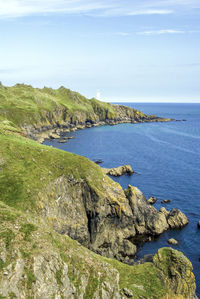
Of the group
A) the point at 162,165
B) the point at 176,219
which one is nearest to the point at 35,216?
the point at 176,219

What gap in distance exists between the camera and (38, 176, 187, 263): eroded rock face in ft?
149

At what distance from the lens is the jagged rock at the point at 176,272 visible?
113 ft

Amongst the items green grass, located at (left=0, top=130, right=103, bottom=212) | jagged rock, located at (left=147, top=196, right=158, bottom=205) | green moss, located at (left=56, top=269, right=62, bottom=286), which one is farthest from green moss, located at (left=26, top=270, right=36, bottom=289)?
jagged rock, located at (left=147, top=196, right=158, bottom=205)

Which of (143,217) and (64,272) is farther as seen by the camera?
(143,217)

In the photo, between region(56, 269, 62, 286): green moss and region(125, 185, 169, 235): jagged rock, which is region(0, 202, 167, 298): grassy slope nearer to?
region(56, 269, 62, 286): green moss

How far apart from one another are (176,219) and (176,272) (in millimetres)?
26459

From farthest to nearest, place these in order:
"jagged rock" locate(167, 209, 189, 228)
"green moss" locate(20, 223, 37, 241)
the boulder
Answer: "jagged rock" locate(167, 209, 189, 228), the boulder, "green moss" locate(20, 223, 37, 241)

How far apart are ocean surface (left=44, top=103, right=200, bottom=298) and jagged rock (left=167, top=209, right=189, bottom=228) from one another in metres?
1.46

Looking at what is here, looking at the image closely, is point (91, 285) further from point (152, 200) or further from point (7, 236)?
point (152, 200)

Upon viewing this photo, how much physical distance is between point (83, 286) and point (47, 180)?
22.9 metres

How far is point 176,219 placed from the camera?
2382 inches

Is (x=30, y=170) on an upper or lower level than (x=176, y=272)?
upper

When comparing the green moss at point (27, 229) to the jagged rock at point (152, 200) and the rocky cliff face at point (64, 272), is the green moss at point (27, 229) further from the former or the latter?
the jagged rock at point (152, 200)

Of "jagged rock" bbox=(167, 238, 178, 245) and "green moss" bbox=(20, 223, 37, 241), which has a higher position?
"green moss" bbox=(20, 223, 37, 241)
